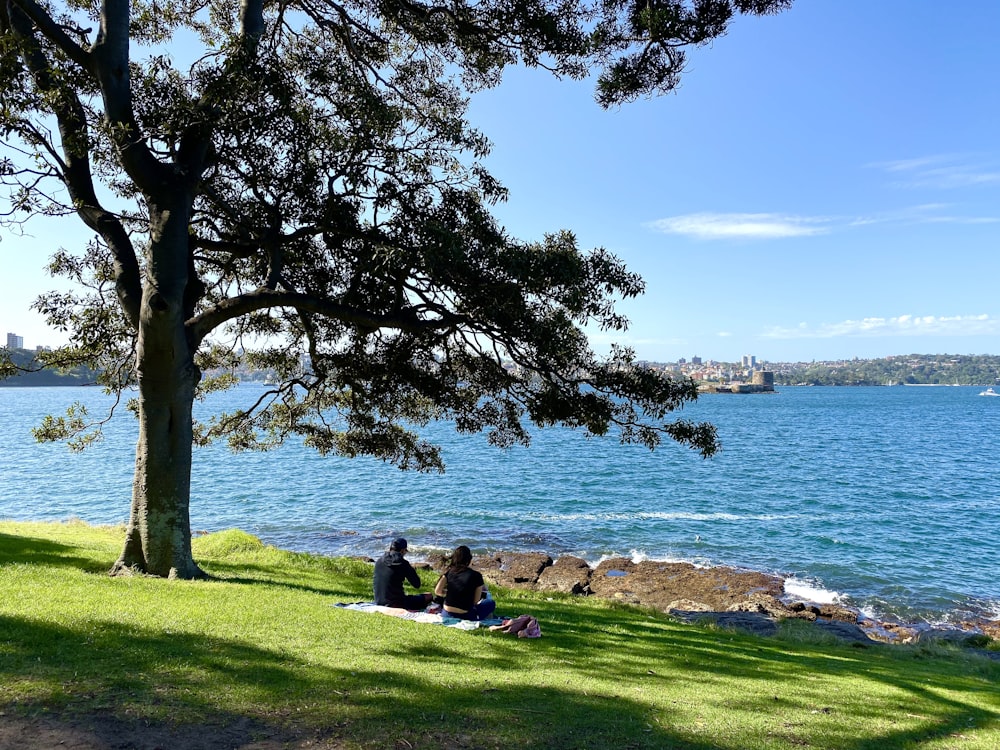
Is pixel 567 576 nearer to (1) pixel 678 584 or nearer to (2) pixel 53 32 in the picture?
(1) pixel 678 584

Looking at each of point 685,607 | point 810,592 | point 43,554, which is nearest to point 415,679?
point 43,554

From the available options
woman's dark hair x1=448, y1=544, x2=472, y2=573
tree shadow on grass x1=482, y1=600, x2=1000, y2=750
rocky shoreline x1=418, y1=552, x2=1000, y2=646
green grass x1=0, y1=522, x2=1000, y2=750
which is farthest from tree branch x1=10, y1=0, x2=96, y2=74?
rocky shoreline x1=418, y1=552, x2=1000, y2=646

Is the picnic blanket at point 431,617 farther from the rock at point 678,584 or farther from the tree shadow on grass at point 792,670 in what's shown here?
the rock at point 678,584

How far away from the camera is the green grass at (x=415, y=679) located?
5.95m

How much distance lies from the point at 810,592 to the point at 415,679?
20771 mm

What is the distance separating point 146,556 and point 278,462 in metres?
49.0

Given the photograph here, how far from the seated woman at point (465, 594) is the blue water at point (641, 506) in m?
17.2

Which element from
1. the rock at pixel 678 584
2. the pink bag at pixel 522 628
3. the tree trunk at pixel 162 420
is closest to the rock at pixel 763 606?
the rock at pixel 678 584

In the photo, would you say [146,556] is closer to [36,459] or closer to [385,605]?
[385,605]

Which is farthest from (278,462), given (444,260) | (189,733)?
(189,733)

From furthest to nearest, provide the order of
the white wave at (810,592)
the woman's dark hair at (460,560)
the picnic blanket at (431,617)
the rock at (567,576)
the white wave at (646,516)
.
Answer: the white wave at (646,516) < the white wave at (810,592) < the rock at (567,576) < the woman's dark hair at (460,560) < the picnic blanket at (431,617)

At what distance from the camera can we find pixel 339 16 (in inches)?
592

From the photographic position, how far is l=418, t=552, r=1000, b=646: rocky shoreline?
19312 mm

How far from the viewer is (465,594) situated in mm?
10961
